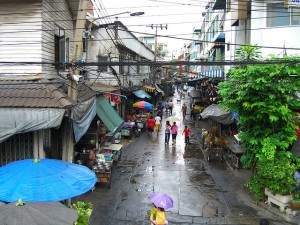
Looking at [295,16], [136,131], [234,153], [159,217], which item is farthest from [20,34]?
[136,131]

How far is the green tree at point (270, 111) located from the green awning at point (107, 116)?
16.9ft

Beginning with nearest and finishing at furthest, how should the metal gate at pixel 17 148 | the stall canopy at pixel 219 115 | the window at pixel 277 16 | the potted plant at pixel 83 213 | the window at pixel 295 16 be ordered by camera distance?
1. the potted plant at pixel 83 213
2. the metal gate at pixel 17 148
3. the window at pixel 295 16
4. the window at pixel 277 16
5. the stall canopy at pixel 219 115

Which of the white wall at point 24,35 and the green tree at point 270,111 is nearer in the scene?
the green tree at point 270,111

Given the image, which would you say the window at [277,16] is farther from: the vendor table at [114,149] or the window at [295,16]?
the vendor table at [114,149]

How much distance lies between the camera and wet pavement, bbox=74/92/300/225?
10.6 meters

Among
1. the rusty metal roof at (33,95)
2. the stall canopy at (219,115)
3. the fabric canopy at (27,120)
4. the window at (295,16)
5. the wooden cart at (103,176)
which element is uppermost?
the window at (295,16)

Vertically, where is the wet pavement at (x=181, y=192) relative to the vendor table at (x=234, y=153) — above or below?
below

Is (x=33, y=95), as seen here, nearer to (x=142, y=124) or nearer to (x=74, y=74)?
(x=74, y=74)

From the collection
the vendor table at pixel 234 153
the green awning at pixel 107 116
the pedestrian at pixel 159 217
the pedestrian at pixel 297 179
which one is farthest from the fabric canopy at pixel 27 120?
the vendor table at pixel 234 153

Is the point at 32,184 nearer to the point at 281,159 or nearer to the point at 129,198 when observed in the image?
the point at 129,198

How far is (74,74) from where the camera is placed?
10.6m

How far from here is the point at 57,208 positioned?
615cm

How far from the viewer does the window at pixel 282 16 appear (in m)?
15.1

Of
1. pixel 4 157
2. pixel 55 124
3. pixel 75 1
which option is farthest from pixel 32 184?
pixel 75 1
